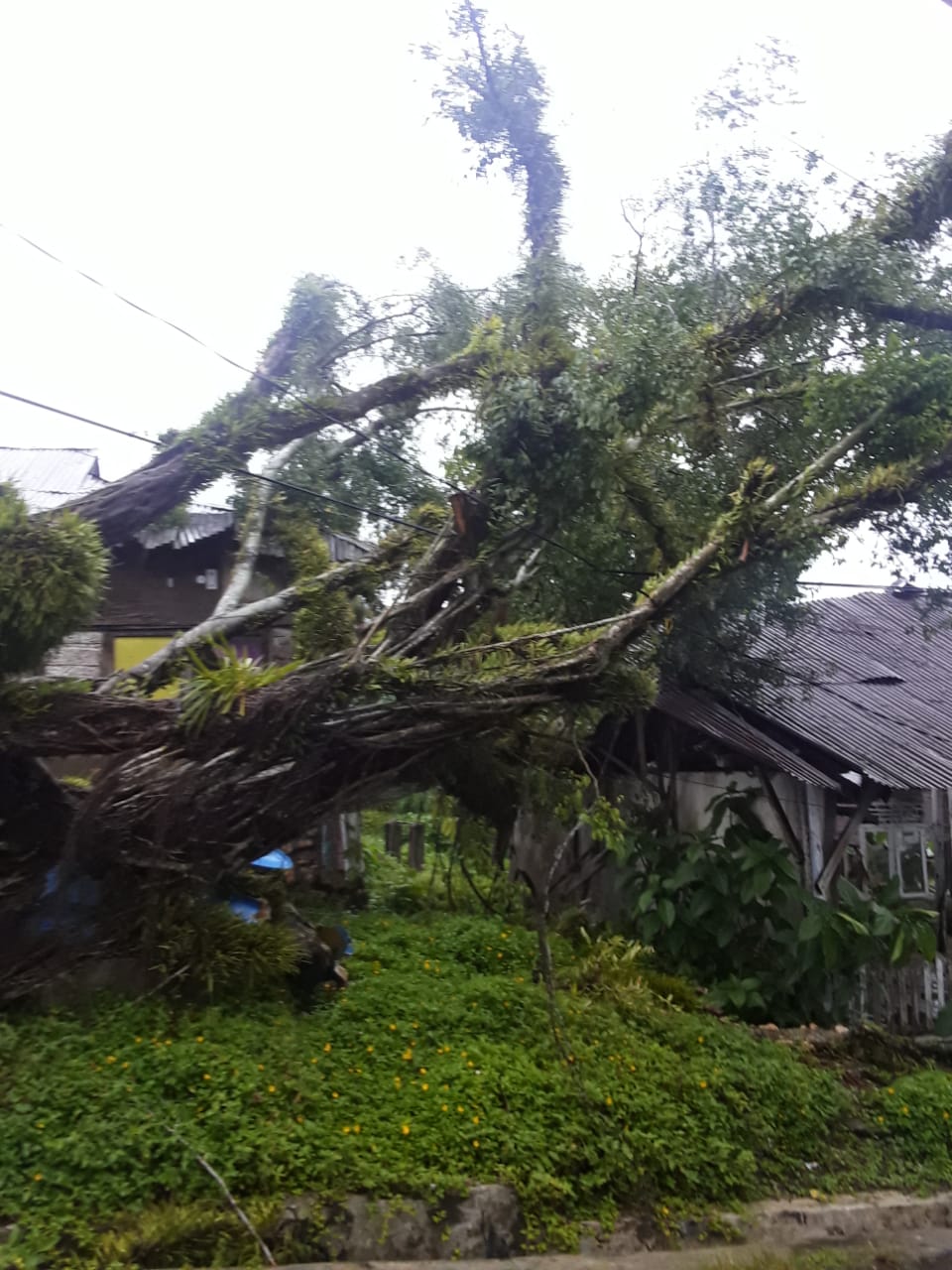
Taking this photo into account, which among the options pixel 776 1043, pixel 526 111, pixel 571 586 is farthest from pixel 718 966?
pixel 526 111

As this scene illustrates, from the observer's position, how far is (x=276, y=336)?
404 inches

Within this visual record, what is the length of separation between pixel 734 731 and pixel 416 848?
3911 mm

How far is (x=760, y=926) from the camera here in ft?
30.8

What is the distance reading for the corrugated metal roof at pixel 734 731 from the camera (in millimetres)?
9766

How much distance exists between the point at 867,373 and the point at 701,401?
164cm

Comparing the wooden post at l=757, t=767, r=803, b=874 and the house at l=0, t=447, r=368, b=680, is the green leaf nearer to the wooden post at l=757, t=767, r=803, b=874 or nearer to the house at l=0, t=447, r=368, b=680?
the wooden post at l=757, t=767, r=803, b=874

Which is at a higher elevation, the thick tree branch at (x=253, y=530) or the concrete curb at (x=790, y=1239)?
the thick tree branch at (x=253, y=530)

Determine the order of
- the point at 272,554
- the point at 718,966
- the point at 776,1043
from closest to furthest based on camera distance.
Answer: the point at 776,1043, the point at 718,966, the point at 272,554

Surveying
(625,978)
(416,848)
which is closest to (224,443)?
(416,848)

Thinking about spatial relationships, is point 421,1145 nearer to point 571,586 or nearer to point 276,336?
point 571,586

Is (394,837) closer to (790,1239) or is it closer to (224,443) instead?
(224,443)

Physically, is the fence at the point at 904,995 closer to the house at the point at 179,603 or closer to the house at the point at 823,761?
the house at the point at 823,761

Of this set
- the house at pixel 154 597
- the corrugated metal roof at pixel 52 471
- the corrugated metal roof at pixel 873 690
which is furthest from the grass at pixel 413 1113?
the corrugated metal roof at pixel 52 471

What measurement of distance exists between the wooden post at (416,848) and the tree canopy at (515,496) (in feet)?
11.7
